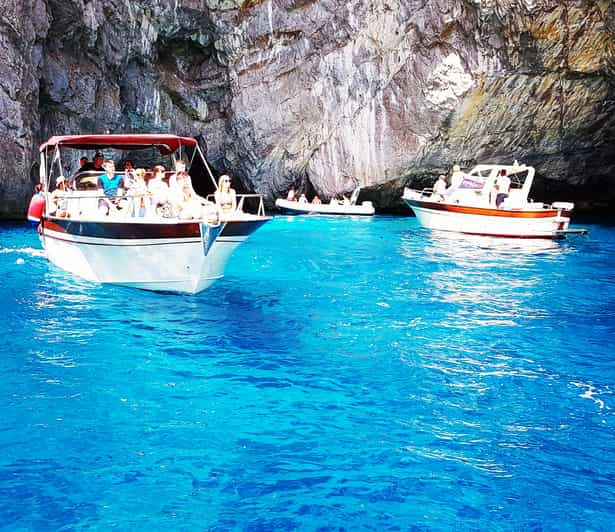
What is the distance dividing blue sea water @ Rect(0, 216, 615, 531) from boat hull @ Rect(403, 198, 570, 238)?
34.2ft

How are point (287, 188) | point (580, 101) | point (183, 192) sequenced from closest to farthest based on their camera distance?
point (183, 192), point (580, 101), point (287, 188)

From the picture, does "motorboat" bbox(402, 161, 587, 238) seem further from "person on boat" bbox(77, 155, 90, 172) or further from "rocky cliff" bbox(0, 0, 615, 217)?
"person on boat" bbox(77, 155, 90, 172)

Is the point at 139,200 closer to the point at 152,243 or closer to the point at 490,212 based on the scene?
the point at 152,243

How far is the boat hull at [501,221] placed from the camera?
79.2ft

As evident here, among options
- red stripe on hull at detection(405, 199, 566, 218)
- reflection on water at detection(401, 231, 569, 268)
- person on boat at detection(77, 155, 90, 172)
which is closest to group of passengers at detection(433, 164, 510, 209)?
red stripe on hull at detection(405, 199, 566, 218)

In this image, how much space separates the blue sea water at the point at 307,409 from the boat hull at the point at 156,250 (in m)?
0.38

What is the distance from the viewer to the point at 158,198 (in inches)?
532

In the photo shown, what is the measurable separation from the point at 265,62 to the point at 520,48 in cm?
1269

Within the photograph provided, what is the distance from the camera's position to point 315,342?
1006cm

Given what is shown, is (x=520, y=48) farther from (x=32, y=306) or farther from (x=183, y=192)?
(x=32, y=306)

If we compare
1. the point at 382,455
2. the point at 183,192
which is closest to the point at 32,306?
the point at 183,192

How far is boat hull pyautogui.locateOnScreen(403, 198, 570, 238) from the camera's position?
950 inches

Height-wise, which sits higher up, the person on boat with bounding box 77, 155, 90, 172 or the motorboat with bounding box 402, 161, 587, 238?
the person on boat with bounding box 77, 155, 90, 172

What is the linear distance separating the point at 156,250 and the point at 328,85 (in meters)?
22.3
